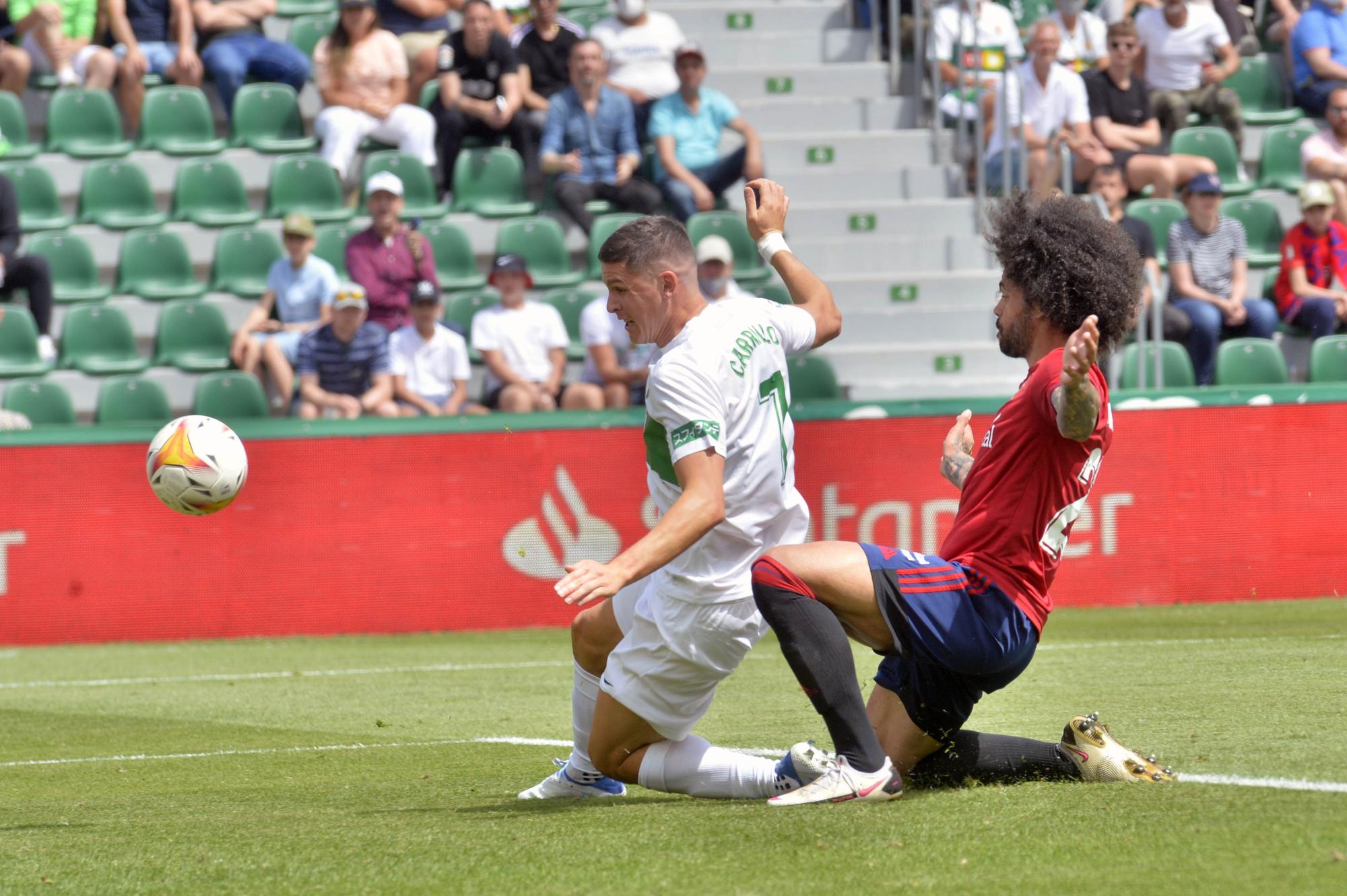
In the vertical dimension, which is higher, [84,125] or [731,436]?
[84,125]

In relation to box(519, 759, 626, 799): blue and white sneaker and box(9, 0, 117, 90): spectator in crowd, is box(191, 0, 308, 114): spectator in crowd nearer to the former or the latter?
box(9, 0, 117, 90): spectator in crowd

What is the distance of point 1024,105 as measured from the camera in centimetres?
1482

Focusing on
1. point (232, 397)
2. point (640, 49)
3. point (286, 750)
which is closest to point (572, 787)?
point (286, 750)

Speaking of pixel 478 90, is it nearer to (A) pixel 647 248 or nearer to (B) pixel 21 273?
(B) pixel 21 273

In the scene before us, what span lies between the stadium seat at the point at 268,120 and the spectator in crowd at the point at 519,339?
3.31 metres

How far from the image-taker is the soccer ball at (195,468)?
6258 mm

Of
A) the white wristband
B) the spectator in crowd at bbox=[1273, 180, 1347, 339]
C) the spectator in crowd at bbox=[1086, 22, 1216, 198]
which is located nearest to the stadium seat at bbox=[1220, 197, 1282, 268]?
the spectator in crowd at bbox=[1086, 22, 1216, 198]

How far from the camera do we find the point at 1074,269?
15.1ft

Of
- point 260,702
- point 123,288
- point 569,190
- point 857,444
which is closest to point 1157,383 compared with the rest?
point 857,444

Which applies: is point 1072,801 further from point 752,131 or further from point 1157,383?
point 752,131

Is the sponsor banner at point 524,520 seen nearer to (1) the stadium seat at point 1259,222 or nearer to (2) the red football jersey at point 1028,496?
(1) the stadium seat at point 1259,222

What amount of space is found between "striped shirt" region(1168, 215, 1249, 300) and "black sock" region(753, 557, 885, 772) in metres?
9.97

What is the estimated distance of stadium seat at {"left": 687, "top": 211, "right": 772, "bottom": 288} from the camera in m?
14.0

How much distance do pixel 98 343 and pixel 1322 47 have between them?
11083mm
